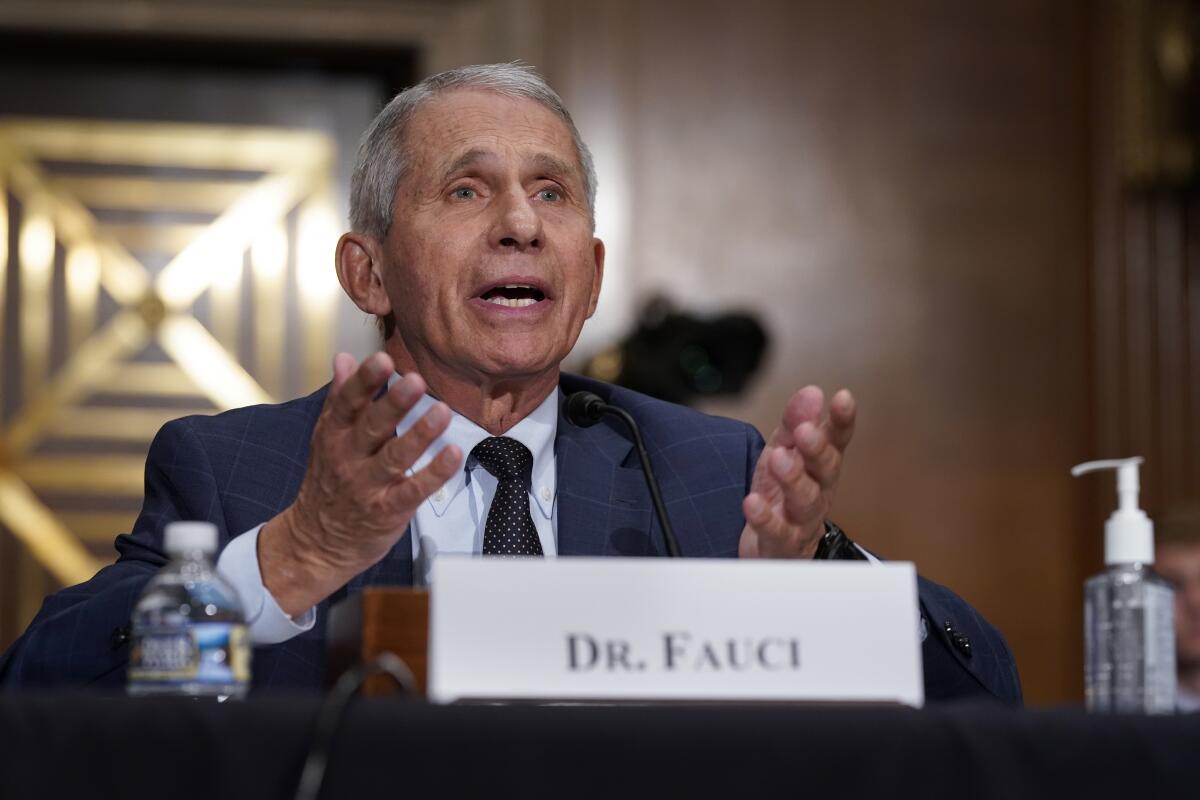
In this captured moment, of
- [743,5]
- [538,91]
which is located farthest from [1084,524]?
[538,91]

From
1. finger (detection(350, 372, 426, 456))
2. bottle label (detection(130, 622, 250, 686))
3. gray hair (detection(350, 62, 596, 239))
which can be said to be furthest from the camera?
gray hair (detection(350, 62, 596, 239))

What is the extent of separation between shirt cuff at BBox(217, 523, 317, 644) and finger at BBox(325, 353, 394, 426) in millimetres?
201

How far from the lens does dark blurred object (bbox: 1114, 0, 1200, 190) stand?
4.15 meters

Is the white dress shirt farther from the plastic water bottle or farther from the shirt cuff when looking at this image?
the plastic water bottle

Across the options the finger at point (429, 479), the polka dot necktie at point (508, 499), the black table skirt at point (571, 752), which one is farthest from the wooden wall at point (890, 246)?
the black table skirt at point (571, 752)

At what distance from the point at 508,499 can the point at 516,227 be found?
13.8 inches

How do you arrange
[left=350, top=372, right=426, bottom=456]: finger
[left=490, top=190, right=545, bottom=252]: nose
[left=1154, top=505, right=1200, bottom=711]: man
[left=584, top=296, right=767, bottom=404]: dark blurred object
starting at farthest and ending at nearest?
1. [left=584, top=296, right=767, bottom=404]: dark blurred object
2. [left=1154, top=505, right=1200, bottom=711]: man
3. [left=490, top=190, right=545, bottom=252]: nose
4. [left=350, top=372, right=426, bottom=456]: finger

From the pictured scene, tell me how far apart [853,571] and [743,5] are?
128 inches

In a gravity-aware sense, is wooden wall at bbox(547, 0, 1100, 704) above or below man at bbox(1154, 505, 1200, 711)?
above

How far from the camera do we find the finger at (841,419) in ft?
4.68

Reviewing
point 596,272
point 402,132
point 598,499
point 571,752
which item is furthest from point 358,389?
point 596,272

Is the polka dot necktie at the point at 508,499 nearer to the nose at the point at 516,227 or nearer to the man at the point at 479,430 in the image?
the man at the point at 479,430

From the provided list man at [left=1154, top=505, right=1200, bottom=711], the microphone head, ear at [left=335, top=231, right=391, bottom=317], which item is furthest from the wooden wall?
the microphone head

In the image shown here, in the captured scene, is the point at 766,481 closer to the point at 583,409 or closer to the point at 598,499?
the point at 583,409
